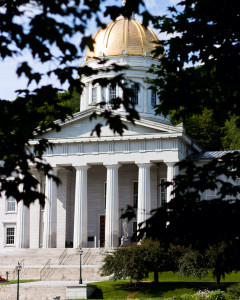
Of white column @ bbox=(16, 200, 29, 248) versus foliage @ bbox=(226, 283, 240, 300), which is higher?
white column @ bbox=(16, 200, 29, 248)

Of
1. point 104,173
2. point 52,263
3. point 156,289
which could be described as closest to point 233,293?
point 156,289

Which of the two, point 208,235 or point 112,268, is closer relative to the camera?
point 208,235

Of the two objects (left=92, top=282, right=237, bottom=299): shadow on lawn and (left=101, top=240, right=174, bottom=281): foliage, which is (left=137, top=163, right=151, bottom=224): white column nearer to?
(left=101, top=240, right=174, bottom=281): foliage

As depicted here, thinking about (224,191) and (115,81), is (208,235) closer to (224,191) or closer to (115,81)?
(224,191)

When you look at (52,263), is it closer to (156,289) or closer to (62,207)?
(62,207)

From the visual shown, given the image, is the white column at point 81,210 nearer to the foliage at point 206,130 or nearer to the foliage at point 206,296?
the foliage at point 206,296

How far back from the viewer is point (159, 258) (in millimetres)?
39625

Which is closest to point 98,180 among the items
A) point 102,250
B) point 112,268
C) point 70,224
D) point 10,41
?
point 70,224

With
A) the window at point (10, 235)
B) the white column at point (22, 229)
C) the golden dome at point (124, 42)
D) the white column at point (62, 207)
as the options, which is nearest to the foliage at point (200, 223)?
the white column at point (22, 229)

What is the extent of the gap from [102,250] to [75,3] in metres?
45.1

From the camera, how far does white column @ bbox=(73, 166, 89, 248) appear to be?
57.3 meters

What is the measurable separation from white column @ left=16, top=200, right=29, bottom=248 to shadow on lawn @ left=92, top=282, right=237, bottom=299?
21506mm

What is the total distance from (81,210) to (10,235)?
33.2 feet

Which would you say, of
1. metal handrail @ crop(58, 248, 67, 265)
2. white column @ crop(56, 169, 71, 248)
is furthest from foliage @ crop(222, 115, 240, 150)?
metal handrail @ crop(58, 248, 67, 265)
